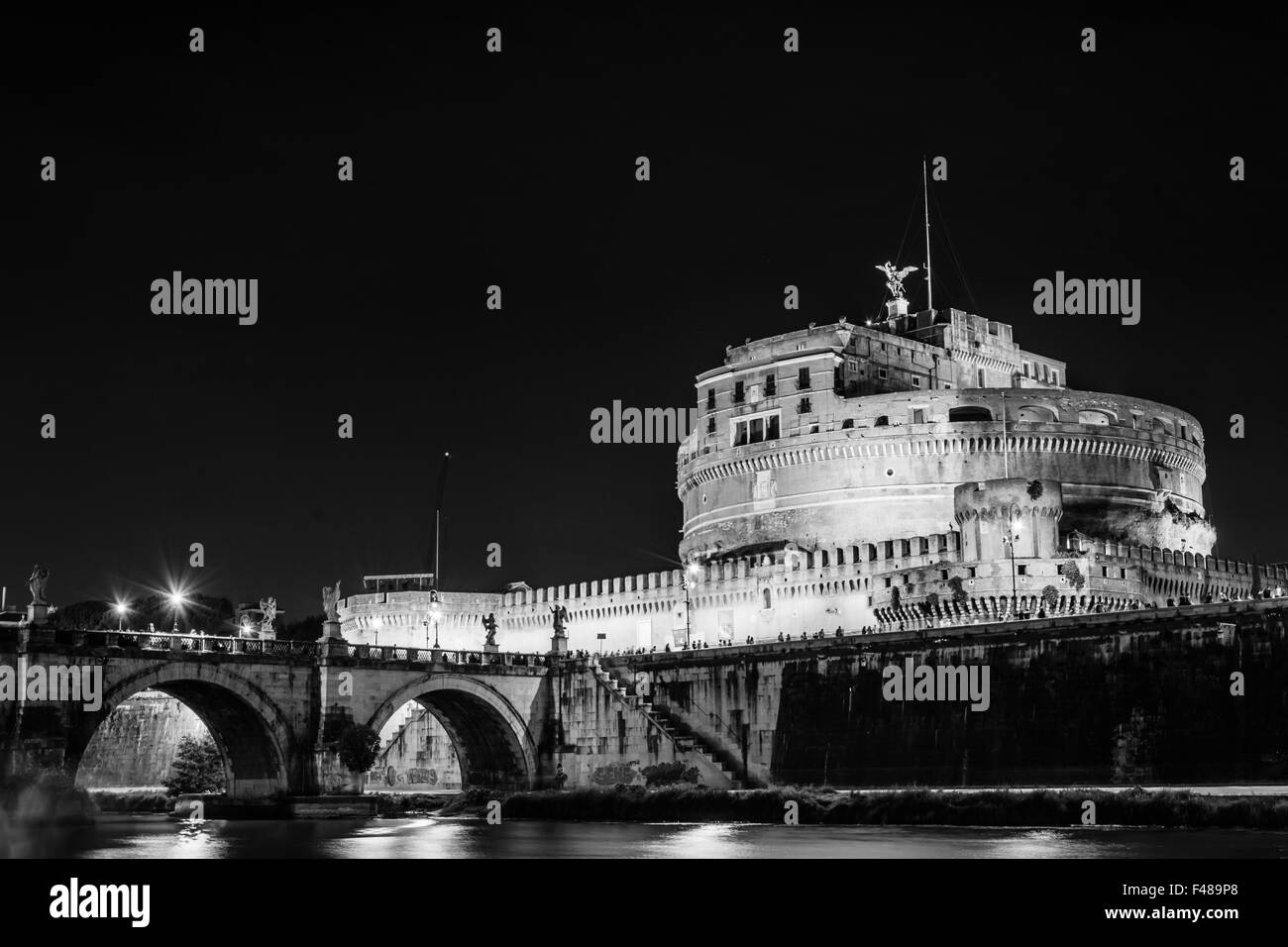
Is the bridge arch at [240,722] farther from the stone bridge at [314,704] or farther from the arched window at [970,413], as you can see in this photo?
the arched window at [970,413]

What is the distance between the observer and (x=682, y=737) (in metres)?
68.8

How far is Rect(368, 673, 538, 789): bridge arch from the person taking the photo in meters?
70.8

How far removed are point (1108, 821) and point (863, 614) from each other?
31.3m

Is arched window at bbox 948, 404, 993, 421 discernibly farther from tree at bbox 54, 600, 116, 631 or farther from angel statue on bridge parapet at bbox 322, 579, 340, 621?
tree at bbox 54, 600, 116, 631

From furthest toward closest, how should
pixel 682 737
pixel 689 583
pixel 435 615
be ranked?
pixel 435 615, pixel 689 583, pixel 682 737

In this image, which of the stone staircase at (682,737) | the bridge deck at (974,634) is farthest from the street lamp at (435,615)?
the stone staircase at (682,737)

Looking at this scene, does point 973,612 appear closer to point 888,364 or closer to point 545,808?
point 545,808

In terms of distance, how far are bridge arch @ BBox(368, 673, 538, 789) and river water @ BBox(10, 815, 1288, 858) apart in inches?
506

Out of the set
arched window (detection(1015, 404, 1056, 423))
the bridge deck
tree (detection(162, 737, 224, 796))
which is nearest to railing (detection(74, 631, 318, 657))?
the bridge deck

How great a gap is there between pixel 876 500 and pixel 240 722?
40475 millimetres

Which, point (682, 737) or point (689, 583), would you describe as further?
point (689, 583)

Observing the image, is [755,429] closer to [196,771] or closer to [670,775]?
[670,775]

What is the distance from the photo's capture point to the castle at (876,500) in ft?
251

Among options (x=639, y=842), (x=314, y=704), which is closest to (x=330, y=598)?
(x=314, y=704)
